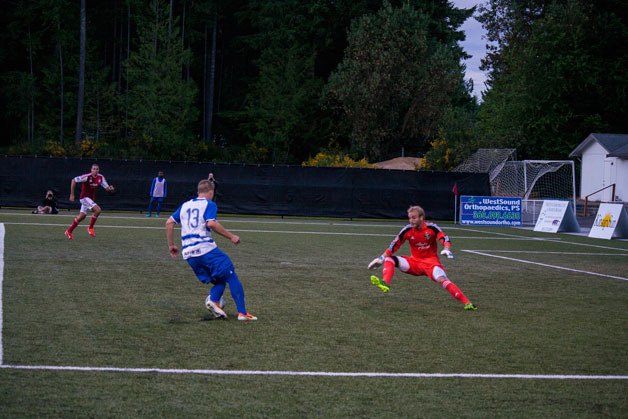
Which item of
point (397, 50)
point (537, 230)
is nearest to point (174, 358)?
point (537, 230)

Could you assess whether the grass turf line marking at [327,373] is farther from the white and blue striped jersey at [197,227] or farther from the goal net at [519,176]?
the goal net at [519,176]

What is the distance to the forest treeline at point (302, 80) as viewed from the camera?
181 ft

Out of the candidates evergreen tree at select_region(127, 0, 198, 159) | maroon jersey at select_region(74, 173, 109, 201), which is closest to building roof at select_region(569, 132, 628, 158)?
evergreen tree at select_region(127, 0, 198, 159)

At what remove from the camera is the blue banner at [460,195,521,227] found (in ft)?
113

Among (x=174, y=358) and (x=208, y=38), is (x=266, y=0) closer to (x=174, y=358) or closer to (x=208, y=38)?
(x=208, y=38)

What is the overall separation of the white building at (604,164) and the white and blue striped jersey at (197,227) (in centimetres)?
4416

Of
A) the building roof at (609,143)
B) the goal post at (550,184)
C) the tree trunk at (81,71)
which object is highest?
the tree trunk at (81,71)

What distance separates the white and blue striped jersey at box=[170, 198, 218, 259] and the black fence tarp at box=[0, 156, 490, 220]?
26.1 m

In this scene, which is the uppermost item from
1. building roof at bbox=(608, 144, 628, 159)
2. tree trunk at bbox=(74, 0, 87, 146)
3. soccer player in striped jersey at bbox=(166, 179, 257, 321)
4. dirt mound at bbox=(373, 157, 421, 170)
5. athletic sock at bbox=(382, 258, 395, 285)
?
tree trunk at bbox=(74, 0, 87, 146)

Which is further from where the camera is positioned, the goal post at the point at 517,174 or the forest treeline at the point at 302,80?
the forest treeline at the point at 302,80

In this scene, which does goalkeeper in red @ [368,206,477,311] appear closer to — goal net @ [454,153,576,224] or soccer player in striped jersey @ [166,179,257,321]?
soccer player in striped jersey @ [166,179,257,321]

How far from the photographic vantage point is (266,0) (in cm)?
6450

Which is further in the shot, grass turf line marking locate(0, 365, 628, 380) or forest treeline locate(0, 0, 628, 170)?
forest treeline locate(0, 0, 628, 170)

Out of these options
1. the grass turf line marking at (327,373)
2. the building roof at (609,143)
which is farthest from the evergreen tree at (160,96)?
the grass turf line marking at (327,373)
